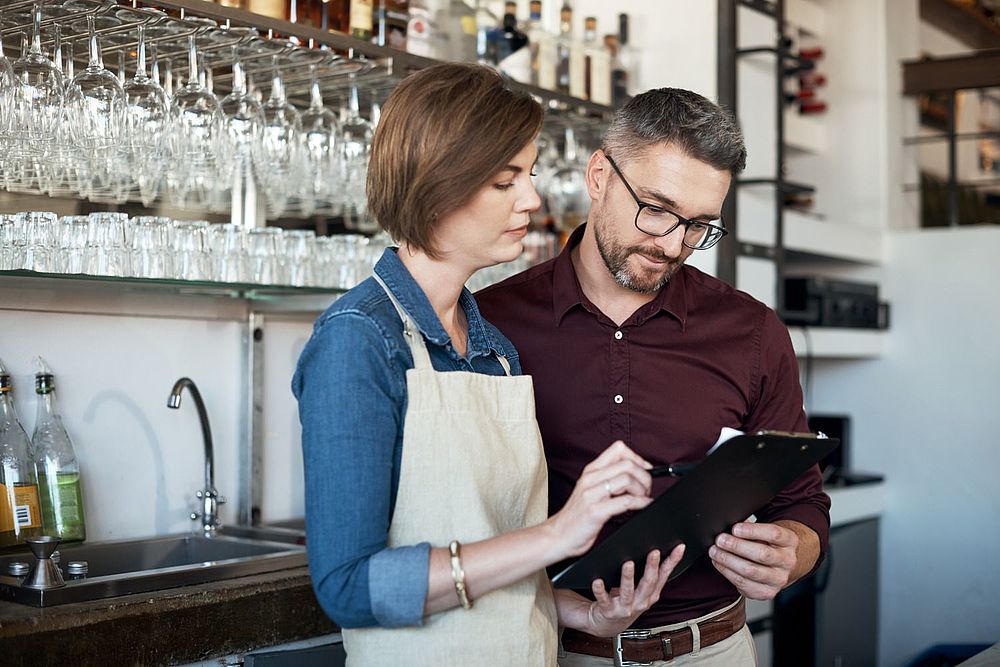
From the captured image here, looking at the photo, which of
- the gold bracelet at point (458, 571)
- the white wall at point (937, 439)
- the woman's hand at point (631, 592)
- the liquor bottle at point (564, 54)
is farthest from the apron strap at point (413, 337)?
the white wall at point (937, 439)

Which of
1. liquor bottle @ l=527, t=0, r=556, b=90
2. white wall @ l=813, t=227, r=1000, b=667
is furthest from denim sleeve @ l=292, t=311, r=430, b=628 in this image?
white wall @ l=813, t=227, r=1000, b=667

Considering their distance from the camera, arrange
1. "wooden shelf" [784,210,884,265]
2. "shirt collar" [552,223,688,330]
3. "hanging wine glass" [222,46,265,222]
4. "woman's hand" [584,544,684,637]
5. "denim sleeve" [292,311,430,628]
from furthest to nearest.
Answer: "wooden shelf" [784,210,884,265] → "hanging wine glass" [222,46,265,222] → "shirt collar" [552,223,688,330] → "woman's hand" [584,544,684,637] → "denim sleeve" [292,311,430,628]

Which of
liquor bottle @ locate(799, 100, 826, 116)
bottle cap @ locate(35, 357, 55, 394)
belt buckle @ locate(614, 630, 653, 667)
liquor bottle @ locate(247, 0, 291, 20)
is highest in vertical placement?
liquor bottle @ locate(799, 100, 826, 116)

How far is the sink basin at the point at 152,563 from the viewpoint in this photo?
1.85m

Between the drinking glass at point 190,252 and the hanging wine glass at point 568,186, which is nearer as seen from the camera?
the drinking glass at point 190,252

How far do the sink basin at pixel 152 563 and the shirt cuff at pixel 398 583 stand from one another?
0.82 meters

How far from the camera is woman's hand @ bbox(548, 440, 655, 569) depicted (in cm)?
124

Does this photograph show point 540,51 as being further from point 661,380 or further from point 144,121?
point 661,380

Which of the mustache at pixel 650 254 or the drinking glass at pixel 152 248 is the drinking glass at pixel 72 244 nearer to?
the drinking glass at pixel 152 248

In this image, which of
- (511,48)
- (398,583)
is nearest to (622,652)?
(398,583)

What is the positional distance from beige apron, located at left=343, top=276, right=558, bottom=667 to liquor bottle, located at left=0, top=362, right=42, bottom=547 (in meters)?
1.00

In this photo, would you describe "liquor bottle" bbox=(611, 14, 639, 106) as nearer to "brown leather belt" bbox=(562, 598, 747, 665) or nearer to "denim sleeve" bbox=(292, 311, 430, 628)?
"brown leather belt" bbox=(562, 598, 747, 665)

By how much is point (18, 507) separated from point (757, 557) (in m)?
1.29

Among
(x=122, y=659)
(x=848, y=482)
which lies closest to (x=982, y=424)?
(x=848, y=482)
